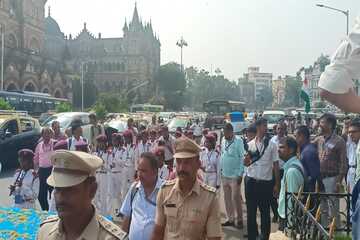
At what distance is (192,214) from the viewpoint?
11.5 feet

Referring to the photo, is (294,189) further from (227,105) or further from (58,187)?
(227,105)

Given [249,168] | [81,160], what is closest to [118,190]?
[249,168]

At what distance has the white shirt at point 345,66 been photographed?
62.4 inches

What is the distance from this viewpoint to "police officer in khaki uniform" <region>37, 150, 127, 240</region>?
7.28 feet

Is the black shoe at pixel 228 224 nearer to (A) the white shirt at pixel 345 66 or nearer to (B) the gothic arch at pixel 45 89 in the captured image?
(A) the white shirt at pixel 345 66

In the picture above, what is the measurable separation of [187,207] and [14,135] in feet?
41.3

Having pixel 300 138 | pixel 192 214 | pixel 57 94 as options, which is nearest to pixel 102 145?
pixel 300 138

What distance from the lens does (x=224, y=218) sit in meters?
8.73

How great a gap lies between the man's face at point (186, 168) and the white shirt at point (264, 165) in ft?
10.9

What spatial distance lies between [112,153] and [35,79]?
152 ft

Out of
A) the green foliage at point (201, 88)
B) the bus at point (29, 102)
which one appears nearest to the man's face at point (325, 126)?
the bus at point (29, 102)

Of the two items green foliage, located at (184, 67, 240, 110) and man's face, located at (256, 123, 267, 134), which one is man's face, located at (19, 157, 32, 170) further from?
green foliage, located at (184, 67, 240, 110)

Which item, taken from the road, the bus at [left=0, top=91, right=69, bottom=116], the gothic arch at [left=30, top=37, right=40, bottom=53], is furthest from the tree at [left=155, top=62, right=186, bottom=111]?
the road

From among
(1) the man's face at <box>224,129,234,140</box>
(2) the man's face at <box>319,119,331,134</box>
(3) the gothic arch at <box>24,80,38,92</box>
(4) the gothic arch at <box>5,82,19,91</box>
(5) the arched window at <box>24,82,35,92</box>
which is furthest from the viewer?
(5) the arched window at <box>24,82,35,92</box>
